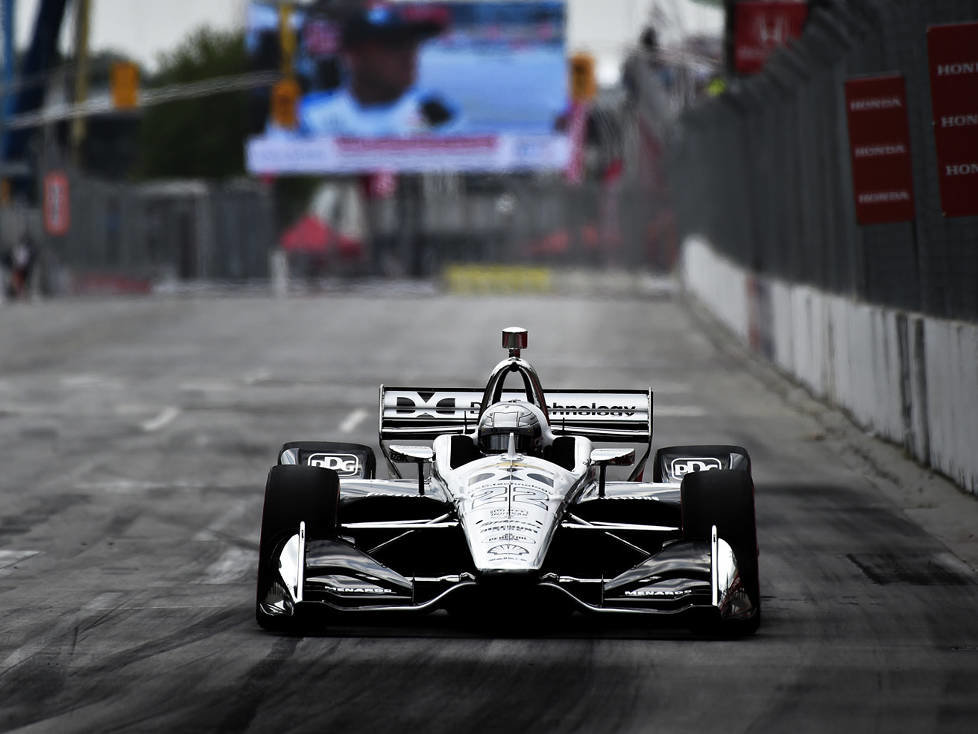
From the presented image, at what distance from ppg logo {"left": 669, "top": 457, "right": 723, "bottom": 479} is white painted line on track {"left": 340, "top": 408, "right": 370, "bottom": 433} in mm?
10209

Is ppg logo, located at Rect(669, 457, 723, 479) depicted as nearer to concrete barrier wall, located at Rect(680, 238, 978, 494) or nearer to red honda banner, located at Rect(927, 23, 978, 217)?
red honda banner, located at Rect(927, 23, 978, 217)

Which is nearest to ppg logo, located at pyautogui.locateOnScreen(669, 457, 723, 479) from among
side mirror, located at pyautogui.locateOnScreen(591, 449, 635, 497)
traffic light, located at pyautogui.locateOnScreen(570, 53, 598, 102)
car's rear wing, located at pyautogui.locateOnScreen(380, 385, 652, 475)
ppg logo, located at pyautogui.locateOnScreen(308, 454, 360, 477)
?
side mirror, located at pyautogui.locateOnScreen(591, 449, 635, 497)

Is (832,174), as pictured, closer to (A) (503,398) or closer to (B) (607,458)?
(A) (503,398)

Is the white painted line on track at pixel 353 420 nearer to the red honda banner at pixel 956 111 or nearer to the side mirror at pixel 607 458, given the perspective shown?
the red honda banner at pixel 956 111

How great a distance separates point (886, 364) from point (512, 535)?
9.68 m

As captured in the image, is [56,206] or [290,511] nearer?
[290,511]

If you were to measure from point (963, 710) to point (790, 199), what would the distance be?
19054 millimetres

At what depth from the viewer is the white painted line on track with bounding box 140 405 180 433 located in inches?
861

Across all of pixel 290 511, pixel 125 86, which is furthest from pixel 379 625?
pixel 125 86

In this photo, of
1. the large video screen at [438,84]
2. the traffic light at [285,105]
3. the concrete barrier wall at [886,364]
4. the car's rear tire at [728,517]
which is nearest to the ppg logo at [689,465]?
the car's rear tire at [728,517]

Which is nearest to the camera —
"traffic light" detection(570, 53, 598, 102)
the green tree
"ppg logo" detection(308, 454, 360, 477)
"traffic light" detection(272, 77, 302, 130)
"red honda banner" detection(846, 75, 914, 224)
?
"ppg logo" detection(308, 454, 360, 477)

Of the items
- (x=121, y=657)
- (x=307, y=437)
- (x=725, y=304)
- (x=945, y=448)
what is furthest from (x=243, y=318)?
(x=121, y=657)

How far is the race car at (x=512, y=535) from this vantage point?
9.55m

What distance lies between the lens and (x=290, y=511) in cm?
990
